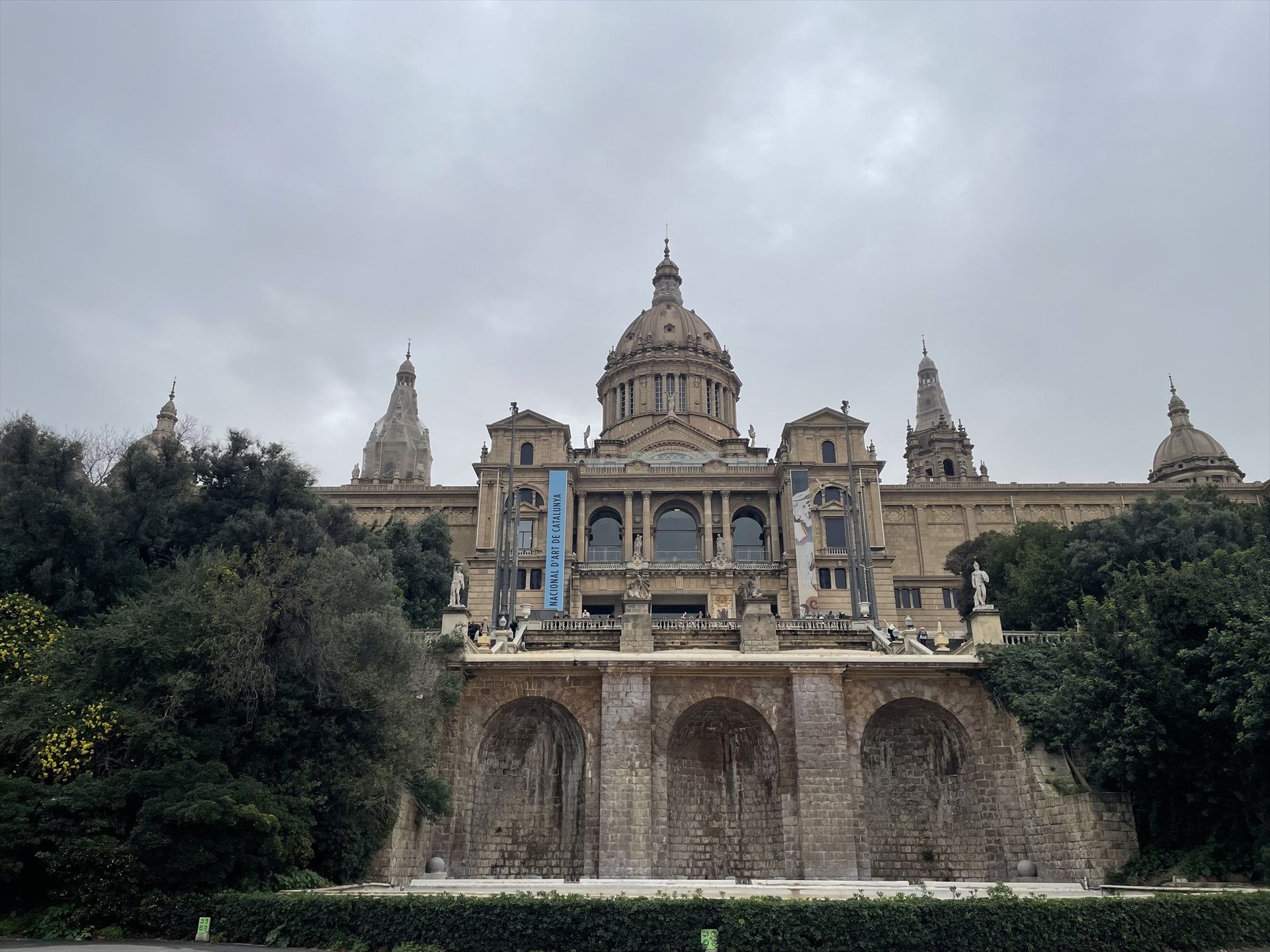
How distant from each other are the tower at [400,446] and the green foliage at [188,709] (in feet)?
157

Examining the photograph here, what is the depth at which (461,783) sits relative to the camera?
26.5 metres

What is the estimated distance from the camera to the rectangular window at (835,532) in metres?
58.2

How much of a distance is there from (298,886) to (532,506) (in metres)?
40.2

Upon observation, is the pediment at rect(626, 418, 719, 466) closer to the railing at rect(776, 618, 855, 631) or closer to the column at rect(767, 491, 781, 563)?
the column at rect(767, 491, 781, 563)

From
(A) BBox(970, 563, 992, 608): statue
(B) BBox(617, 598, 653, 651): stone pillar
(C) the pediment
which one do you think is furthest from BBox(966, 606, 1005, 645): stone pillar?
(C) the pediment

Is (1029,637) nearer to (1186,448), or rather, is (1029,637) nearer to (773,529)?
(773,529)

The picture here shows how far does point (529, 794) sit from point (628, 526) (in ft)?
109

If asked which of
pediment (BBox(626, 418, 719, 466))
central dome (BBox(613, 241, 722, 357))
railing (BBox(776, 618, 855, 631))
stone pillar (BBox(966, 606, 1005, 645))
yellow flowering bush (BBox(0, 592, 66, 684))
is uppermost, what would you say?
central dome (BBox(613, 241, 722, 357))

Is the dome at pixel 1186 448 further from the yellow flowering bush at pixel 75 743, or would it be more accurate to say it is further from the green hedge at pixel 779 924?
the yellow flowering bush at pixel 75 743

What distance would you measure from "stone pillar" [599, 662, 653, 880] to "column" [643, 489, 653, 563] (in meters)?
31.3

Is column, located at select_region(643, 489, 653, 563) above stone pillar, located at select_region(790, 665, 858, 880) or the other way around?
above

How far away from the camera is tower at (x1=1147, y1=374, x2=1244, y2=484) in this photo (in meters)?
72.8

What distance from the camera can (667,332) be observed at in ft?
248

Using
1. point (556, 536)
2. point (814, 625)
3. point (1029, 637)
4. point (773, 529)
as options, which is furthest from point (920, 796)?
point (773, 529)
